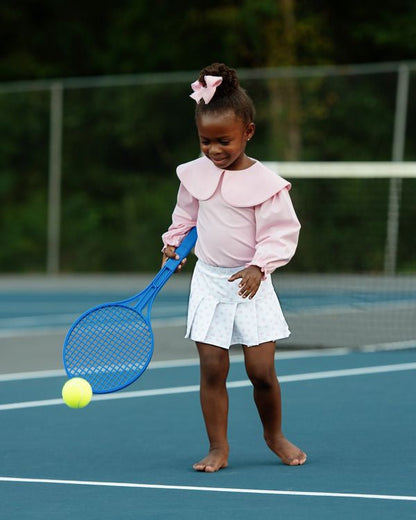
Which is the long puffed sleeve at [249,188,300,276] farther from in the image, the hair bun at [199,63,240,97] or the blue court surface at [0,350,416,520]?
the blue court surface at [0,350,416,520]

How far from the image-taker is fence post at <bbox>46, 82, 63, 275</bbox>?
16.8 m

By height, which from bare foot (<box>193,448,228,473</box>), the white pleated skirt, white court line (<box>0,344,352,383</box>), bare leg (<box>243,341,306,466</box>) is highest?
the white pleated skirt

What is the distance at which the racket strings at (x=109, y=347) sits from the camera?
5164 millimetres

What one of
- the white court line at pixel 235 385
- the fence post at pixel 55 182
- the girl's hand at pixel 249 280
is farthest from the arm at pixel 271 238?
the fence post at pixel 55 182

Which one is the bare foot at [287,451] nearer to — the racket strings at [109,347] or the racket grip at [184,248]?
the racket strings at [109,347]

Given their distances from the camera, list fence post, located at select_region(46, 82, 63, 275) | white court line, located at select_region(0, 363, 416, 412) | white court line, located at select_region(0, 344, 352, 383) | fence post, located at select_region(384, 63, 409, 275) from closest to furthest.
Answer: white court line, located at select_region(0, 363, 416, 412) < white court line, located at select_region(0, 344, 352, 383) < fence post, located at select_region(384, 63, 409, 275) < fence post, located at select_region(46, 82, 63, 275)

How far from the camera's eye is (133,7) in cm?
2275

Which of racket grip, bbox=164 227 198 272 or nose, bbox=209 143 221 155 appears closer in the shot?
nose, bbox=209 143 221 155

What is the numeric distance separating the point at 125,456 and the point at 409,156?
9631 millimetres

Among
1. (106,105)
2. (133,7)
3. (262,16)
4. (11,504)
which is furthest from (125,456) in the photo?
(133,7)

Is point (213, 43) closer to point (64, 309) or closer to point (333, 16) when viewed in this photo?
point (333, 16)

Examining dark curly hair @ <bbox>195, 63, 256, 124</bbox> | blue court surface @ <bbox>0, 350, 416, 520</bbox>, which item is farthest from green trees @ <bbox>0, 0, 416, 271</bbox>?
dark curly hair @ <bbox>195, 63, 256, 124</bbox>

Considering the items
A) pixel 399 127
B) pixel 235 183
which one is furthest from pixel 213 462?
pixel 399 127

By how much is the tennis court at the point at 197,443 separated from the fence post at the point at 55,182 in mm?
7509
